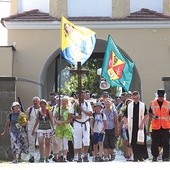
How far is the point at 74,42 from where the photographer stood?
1628cm

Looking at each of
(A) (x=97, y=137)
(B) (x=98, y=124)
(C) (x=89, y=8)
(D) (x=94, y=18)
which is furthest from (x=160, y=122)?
(C) (x=89, y=8)

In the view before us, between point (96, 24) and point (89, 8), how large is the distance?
79cm

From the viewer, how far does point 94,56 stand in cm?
2795

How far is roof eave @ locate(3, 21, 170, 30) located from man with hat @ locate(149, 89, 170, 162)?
760 cm

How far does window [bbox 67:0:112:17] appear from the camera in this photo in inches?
854

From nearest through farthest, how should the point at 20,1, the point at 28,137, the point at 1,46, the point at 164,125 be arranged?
the point at 164,125 → the point at 28,137 → the point at 1,46 → the point at 20,1

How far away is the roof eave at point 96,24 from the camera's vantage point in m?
21.3

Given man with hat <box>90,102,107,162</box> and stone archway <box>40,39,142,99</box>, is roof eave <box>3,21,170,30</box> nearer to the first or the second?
stone archway <box>40,39,142,99</box>

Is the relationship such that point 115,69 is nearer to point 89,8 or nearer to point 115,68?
point 115,68

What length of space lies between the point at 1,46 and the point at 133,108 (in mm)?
7794

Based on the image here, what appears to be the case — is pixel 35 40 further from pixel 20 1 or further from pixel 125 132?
pixel 125 132

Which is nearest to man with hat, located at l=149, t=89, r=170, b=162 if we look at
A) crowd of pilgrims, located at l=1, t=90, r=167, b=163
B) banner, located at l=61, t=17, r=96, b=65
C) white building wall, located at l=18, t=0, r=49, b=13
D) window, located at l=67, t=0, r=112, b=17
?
crowd of pilgrims, located at l=1, t=90, r=167, b=163

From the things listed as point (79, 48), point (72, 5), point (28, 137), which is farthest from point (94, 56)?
point (28, 137)

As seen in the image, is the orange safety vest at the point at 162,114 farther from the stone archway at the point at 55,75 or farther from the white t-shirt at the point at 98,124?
the stone archway at the point at 55,75
